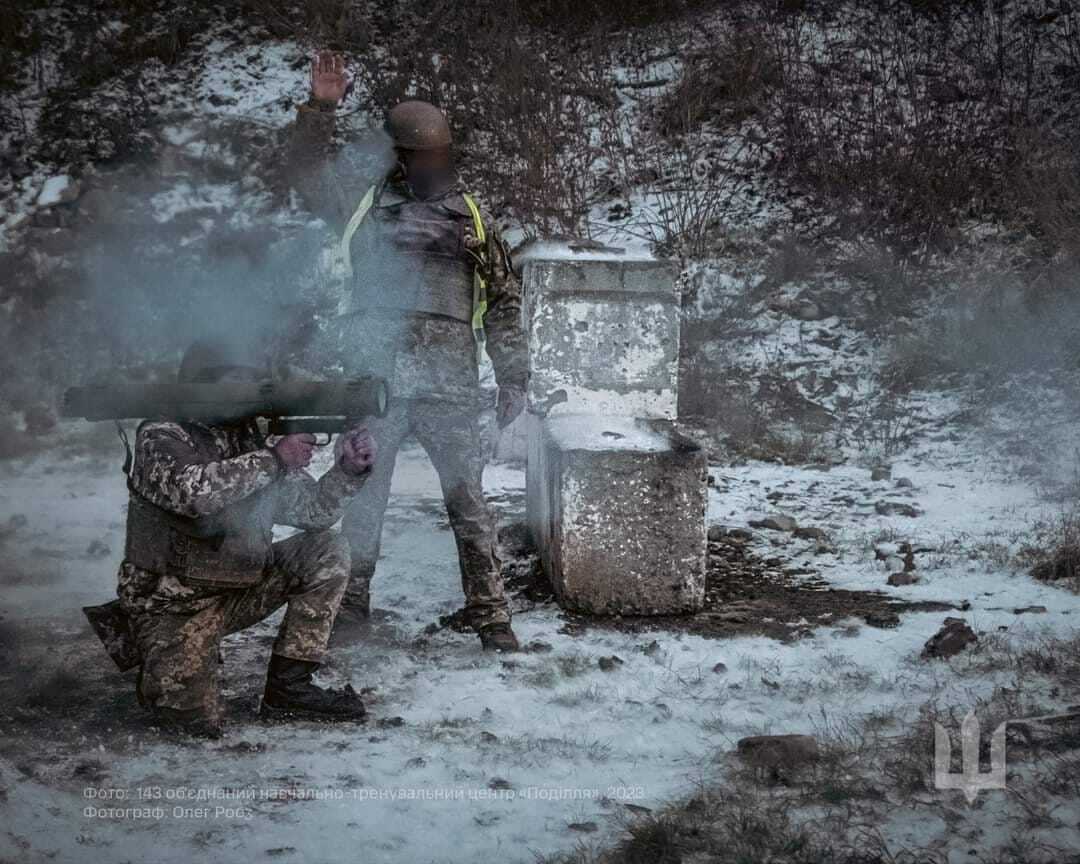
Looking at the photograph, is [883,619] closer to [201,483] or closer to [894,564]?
[894,564]

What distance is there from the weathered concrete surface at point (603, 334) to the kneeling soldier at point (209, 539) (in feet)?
4.95

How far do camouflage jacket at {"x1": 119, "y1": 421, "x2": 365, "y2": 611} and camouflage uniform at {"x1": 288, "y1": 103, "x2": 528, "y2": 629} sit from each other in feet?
2.51

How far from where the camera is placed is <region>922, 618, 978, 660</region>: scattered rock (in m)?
3.77

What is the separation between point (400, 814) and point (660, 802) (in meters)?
0.65

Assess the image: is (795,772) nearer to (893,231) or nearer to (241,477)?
(241,477)

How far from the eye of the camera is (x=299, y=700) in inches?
131

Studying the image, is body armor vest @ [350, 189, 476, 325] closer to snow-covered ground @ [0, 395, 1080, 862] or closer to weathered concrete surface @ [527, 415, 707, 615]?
weathered concrete surface @ [527, 415, 707, 615]

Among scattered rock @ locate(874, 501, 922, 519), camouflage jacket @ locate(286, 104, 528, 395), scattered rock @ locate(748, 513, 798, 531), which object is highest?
camouflage jacket @ locate(286, 104, 528, 395)

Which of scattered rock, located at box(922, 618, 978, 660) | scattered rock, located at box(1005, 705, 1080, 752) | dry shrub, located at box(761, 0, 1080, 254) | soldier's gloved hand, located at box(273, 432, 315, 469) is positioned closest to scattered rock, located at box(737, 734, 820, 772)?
scattered rock, located at box(1005, 705, 1080, 752)

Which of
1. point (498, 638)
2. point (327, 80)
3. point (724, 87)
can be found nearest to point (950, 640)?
point (498, 638)

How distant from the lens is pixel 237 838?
261 centimetres

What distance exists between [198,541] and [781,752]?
1709mm

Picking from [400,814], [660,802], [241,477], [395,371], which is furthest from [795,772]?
[395,371]

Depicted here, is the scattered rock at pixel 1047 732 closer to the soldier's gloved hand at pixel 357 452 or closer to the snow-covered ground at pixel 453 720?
the snow-covered ground at pixel 453 720
